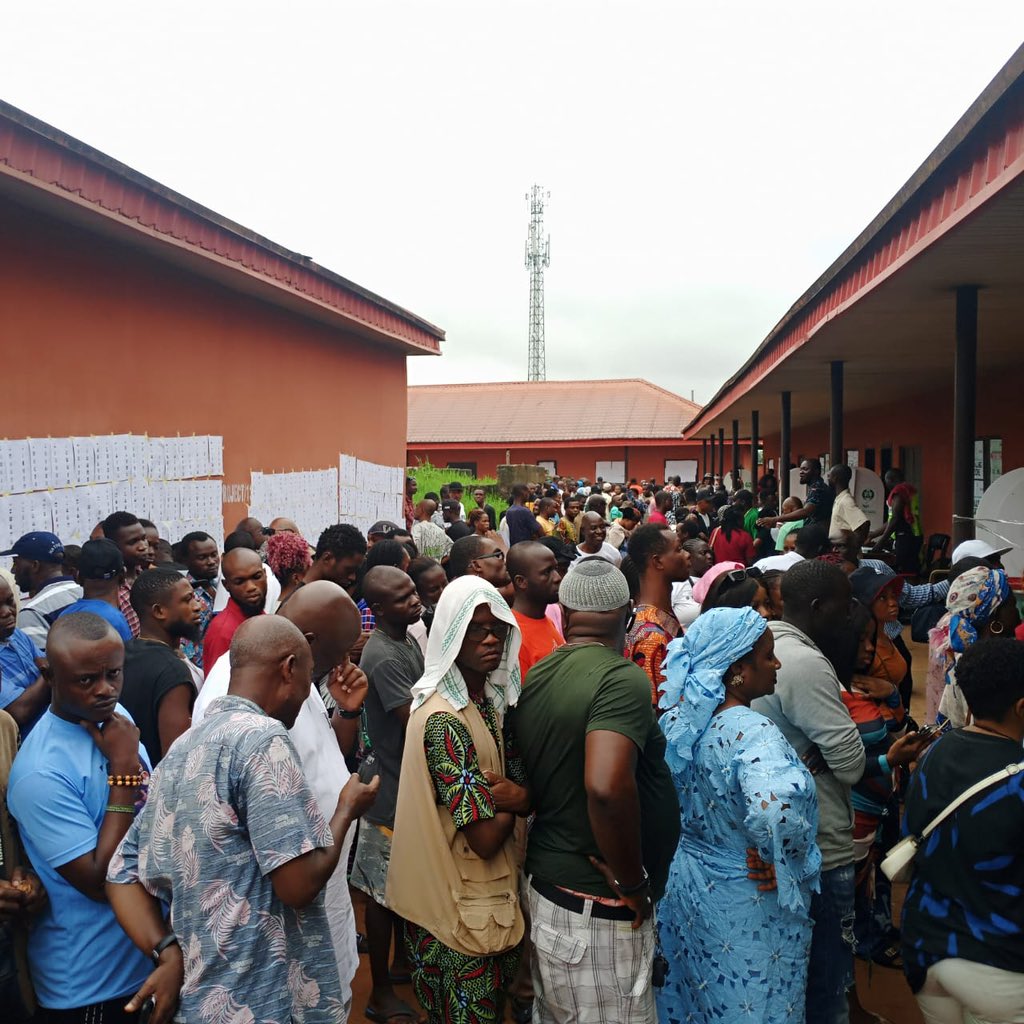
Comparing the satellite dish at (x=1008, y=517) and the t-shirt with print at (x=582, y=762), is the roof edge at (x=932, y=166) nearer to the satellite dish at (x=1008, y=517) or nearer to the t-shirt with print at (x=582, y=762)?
the satellite dish at (x=1008, y=517)

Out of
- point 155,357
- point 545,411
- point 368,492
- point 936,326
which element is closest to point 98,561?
point 155,357

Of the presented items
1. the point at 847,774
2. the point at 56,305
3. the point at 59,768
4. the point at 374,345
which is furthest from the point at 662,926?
the point at 374,345

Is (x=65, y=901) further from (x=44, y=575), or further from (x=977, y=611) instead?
(x=977, y=611)

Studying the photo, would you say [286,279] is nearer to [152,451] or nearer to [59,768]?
[152,451]

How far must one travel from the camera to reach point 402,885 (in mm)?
3020

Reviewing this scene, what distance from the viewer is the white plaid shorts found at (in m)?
2.84

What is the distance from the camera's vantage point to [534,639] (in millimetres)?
4625

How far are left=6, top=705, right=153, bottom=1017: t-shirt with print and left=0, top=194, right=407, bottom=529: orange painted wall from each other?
178 inches

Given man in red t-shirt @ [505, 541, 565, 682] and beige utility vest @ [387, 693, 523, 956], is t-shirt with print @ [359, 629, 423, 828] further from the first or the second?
beige utility vest @ [387, 693, 523, 956]

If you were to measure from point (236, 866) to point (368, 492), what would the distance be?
1204cm

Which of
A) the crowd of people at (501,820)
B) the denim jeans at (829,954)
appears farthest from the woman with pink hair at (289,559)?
the denim jeans at (829,954)

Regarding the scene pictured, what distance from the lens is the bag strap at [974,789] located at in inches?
110

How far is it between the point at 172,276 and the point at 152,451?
1.59m

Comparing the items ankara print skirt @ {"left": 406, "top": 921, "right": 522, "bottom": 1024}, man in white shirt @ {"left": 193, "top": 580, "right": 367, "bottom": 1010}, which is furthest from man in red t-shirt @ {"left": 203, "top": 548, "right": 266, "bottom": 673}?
ankara print skirt @ {"left": 406, "top": 921, "right": 522, "bottom": 1024}
